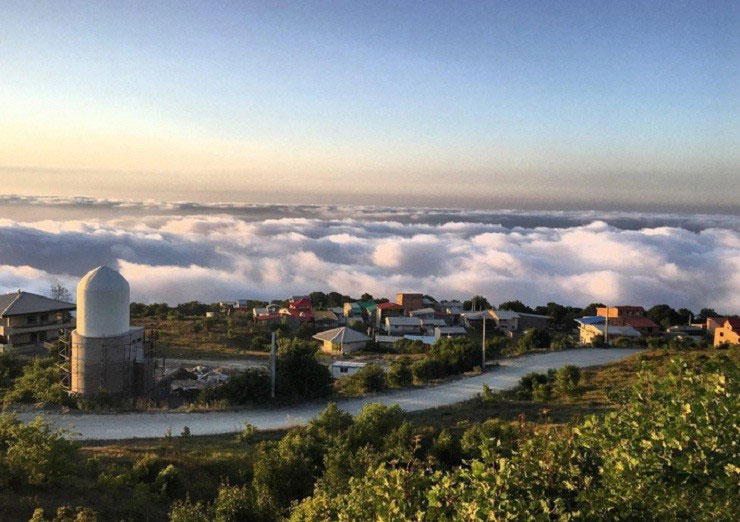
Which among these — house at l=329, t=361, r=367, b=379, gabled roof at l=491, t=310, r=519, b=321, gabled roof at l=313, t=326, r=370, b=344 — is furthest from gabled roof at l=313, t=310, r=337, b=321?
house at l=329, t=361, r=367, b=379

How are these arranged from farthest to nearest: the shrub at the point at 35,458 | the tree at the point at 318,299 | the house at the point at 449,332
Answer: the tree at the point at 318,299 < the house at the point at 449,332 < the shrub at the point at 35,458

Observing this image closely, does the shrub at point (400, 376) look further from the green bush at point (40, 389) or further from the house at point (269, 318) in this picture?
the house at point (269, 318)

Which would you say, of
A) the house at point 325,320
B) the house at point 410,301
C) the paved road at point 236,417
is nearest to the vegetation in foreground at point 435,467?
the paved road at point 236,417

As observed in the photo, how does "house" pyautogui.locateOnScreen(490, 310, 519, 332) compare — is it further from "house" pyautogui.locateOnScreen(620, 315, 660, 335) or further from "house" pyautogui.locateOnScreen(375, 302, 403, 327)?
"house" pyautogui.locateOnScreen(375, 302, 403, 327)

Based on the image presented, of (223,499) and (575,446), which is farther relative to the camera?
(223,499)

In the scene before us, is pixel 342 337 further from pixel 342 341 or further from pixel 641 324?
pixel 641 324

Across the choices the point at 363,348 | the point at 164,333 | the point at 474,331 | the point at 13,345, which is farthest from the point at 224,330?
the point at 474,331

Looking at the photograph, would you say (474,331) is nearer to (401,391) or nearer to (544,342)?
(544,342)
